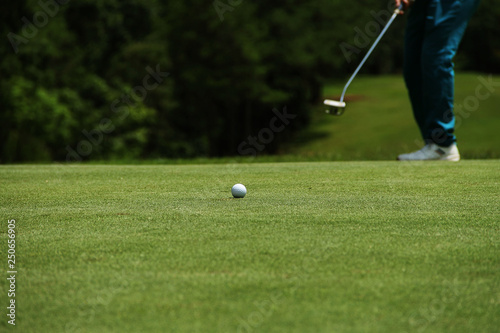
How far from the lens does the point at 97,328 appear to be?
1.92 meters

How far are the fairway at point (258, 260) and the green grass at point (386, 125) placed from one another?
2376 centimetres

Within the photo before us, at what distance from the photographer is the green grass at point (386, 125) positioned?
31.2 meters

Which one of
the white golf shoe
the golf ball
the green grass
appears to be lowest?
the green grass

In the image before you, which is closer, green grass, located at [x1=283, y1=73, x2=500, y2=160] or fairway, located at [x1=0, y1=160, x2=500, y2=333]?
fairway, located at [x1=0, y1=160, x2=500, y2=333]

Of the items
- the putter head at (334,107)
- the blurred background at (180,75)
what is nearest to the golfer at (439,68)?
the putter head at (334,107)

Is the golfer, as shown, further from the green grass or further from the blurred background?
the blurred background

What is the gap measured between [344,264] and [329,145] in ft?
101

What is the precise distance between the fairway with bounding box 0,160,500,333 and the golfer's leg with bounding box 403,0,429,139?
3.22 meters

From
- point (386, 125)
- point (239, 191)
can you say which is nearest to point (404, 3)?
point (239, 191)

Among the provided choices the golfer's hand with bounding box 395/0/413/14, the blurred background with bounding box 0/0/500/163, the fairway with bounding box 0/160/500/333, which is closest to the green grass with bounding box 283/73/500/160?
the blurred background with bounding box 0/0/500/163

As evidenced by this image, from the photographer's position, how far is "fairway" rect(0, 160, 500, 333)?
1.99m

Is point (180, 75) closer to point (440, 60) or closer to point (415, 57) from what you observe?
point (415, 57)

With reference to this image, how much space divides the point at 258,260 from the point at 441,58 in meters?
5.35

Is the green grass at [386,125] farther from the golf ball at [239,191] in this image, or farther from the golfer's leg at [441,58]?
the golf ball at [239,191]
